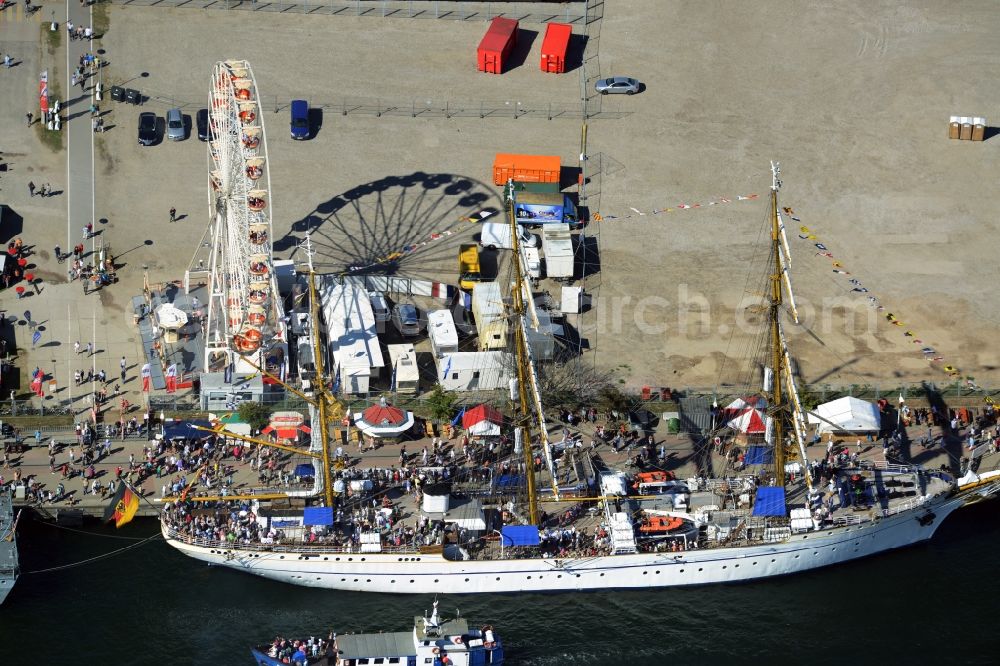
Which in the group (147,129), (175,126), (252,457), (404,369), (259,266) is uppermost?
(175,126)

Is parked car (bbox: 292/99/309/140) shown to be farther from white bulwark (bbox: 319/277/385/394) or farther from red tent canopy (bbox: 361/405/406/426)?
red tent canopy (bbox: 361/405/406/426)

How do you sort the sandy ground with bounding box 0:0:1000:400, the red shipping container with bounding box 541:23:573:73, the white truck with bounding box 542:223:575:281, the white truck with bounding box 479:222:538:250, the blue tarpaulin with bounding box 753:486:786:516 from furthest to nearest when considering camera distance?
the red shipping container with bounding box 541:23:573:73
the white truck with bounding box 479:222:538:250
the white truck with bounding box 542:223:575:281
the sandy ground with bounding box 0:0:1000:400
the blue tarpaulin with bounding box 753:486:786:516

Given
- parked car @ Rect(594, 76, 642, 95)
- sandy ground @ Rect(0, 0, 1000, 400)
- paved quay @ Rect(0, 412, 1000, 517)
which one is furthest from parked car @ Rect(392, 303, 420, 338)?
parked car @ Rect(594, 76, 642, 95)

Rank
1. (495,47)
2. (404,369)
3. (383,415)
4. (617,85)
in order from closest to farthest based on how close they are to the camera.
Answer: (383,415)
(404,369)
(617,85)
(495,47)

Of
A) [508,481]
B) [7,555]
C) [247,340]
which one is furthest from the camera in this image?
[247,340]

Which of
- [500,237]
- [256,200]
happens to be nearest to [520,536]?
[256,200]

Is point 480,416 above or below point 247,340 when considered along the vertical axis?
below

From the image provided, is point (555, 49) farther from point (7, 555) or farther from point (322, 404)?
point (7, 555)

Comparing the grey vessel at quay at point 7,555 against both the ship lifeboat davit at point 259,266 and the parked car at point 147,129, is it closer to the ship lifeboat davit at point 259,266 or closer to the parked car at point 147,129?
the ship lifeboat davit at point 259,266

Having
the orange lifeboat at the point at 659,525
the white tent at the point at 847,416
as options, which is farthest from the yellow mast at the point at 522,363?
the white tent at the point at 847,416
